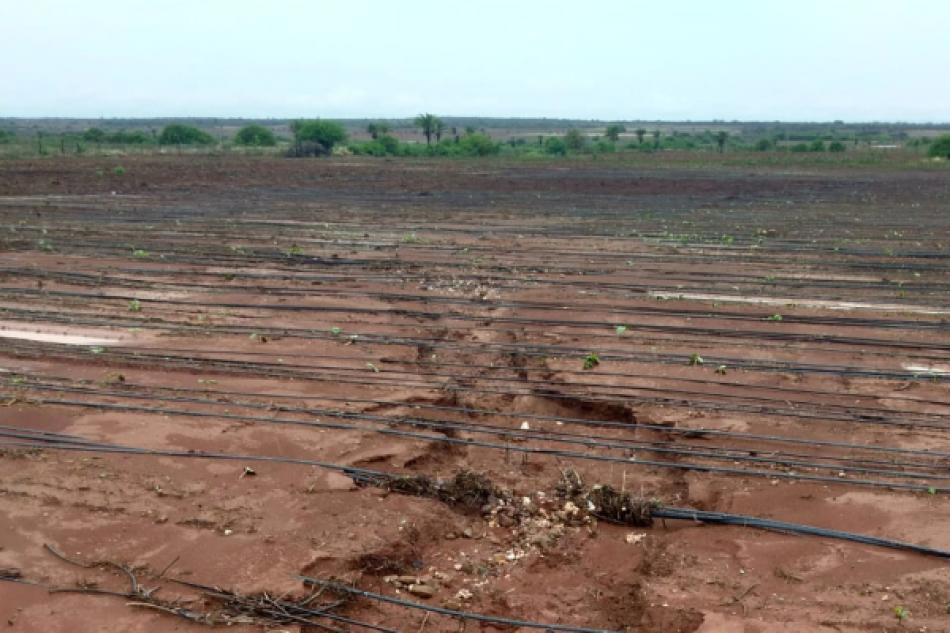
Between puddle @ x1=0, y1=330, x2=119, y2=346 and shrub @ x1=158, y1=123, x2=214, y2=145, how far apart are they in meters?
55.6

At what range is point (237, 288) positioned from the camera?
524 inches

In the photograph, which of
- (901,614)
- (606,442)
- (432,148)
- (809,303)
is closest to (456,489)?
(606,442)

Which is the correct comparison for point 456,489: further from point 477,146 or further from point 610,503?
point 477,146

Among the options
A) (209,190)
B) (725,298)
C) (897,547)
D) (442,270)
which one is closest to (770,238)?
(725,298)

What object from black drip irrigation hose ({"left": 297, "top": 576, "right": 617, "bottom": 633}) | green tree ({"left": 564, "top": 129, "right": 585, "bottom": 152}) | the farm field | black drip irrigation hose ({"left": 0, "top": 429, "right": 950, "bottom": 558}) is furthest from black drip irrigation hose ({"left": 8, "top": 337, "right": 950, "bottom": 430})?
green tree ({"left": 564, "top": 129, "right": 585, "bottom": 152})

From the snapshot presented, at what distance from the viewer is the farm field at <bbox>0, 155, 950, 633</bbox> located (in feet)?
17.8

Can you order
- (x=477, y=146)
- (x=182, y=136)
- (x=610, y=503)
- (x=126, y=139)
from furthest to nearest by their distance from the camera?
(x=182, y=136) < (x=126, y=139) < (x=477, y=146) < (x=610, y=503)

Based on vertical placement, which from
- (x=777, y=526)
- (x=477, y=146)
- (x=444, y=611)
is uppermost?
(x=477, y=146)

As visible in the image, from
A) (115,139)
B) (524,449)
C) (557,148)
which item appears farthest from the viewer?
(115,139)

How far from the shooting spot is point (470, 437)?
7766mm

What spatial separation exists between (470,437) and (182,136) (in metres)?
62.6

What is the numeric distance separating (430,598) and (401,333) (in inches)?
225

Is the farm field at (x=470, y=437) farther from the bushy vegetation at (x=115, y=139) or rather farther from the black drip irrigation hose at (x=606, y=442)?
the bushy vegetation at (x=115, y=139)

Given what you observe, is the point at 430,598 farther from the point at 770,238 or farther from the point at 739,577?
the point at 770,238
